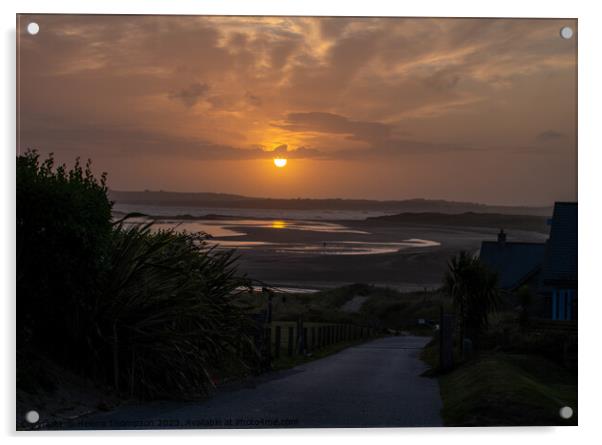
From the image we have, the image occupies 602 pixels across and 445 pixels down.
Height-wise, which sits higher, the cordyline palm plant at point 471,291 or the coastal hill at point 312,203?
the coastal hill at point 312,203

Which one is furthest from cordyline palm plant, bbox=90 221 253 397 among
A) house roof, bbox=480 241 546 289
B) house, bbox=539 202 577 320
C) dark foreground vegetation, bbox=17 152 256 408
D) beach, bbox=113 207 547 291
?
house, bbox=539 202 577 320

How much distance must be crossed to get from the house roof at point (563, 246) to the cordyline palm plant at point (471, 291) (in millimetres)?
1627

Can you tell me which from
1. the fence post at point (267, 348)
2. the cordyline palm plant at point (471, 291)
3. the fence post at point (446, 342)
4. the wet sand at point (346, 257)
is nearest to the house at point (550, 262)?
the cordyline palm plant at point (471, 291)

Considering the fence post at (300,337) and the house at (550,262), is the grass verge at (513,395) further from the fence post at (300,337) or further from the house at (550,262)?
the fence post at (300,337)

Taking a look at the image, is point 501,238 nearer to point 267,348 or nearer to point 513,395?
point 513,395

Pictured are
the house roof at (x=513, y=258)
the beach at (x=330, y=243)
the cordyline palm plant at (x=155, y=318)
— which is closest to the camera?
the beach at (x=330, y=243)

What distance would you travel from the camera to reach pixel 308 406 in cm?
1567

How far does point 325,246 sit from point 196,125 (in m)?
2.64

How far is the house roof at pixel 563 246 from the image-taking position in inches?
591

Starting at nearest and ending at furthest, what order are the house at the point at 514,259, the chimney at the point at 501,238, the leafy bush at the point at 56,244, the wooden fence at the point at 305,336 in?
the leafy bush at the point at 56,244 < the chimney at the point at 501,238 < the house at the point at 514,259 < the wooden fence at the point at 305,336

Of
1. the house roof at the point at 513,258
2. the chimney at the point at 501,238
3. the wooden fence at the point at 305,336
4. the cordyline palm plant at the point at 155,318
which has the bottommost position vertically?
the wooden fence at the point at 305,336

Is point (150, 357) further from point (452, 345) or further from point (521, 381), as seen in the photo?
point (452, 345)

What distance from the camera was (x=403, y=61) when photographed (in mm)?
14977

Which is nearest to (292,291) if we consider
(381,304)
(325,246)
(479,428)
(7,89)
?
(325,246)
